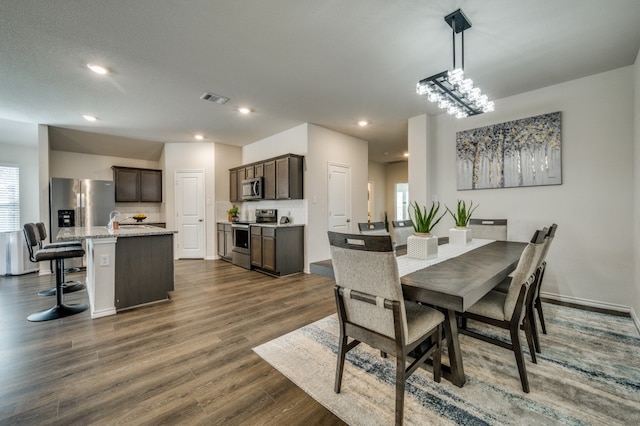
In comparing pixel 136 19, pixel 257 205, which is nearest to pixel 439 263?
pixel 136 19

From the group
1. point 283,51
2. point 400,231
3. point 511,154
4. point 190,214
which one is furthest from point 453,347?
point 190,214

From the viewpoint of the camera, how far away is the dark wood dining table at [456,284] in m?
1.26

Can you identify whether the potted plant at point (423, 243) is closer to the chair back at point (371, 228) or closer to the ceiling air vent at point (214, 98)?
the chair back at point (371, 228)

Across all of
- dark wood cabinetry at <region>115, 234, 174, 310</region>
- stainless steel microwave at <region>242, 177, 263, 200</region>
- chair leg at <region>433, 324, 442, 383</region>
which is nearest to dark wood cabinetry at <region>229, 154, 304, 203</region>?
stainless steel microwave at <region>242, 177, 263, 200</region>

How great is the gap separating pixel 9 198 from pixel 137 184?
2.05 metres

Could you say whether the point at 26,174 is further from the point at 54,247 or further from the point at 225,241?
the point at 225,241

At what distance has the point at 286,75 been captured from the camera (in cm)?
307

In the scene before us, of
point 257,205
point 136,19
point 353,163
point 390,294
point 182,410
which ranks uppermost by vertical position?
point 136,19

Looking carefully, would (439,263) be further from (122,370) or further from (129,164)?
(129,164)

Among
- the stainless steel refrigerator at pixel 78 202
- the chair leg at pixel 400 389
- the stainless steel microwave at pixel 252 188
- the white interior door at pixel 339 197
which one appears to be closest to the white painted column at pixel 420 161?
the white interior door at pixel 339 197

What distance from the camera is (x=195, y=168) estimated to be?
621 centimetres

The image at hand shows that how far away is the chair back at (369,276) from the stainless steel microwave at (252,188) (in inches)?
160

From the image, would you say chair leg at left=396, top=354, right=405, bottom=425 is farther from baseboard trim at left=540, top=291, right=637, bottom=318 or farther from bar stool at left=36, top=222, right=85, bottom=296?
bar stool at left=36, top=222, right=85, bottom=296

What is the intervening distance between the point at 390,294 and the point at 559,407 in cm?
126
